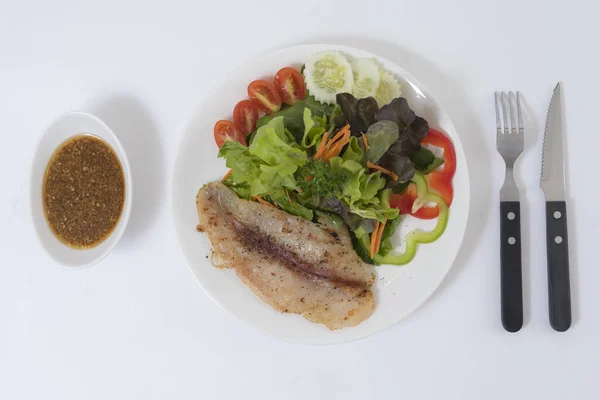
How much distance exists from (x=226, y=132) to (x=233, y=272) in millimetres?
766

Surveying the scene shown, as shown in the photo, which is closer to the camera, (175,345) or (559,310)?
(559,310)

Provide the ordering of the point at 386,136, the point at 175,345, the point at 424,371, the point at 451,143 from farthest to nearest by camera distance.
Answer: the point at 175,345
the point at 424,371
the point at 451,143
the point at 386,136

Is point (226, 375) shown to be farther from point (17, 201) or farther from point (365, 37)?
point (365, 37)

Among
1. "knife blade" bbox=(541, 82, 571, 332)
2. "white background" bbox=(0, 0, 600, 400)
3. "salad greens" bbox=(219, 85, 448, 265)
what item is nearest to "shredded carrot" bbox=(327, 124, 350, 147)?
"salad greens" bbox=(219, 85, 448, 265)

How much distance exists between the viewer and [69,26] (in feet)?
10.8

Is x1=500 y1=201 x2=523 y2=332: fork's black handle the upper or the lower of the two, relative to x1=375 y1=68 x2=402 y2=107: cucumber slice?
lower

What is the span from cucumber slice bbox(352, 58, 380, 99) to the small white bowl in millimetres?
1330

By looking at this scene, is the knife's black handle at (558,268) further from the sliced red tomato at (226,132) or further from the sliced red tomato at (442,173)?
the sliced red tomato at (226,132)

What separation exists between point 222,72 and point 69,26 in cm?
106

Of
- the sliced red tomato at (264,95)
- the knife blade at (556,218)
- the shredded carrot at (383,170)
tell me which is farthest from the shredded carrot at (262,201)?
the knife blade at (556,218)

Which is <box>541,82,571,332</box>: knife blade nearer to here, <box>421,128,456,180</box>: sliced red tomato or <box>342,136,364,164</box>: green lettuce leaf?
<box>421,128,456,180</box>: sliced red tomato

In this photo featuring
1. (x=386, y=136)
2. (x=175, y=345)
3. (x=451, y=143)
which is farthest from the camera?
(x=175, y=345)

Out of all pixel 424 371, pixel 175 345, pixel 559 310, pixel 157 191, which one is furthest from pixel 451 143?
pixel 175 345

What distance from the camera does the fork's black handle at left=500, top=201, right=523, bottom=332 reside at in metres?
2.73
